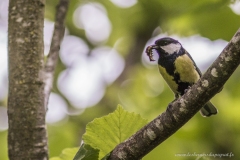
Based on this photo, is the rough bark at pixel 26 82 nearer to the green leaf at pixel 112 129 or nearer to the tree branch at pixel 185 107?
the green leaf at pixel 112 129

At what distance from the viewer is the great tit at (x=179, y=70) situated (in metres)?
2.47

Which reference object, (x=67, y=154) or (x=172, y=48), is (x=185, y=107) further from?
(x=172, y=48)

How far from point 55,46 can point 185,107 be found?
974 millimetres

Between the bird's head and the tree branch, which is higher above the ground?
the tree branch

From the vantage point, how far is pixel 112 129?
1.61 metres

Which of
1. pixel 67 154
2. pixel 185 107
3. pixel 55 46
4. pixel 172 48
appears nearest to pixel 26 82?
pixel 67 154

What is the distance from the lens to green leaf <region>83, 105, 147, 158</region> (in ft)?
5.29

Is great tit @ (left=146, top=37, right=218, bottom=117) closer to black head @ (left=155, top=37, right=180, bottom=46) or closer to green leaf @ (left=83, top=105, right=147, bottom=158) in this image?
black head @ (left=155, top=37, right=180, bottom=46)

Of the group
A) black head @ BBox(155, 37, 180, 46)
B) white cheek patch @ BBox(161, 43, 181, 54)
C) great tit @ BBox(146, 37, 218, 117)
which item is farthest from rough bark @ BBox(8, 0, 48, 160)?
black head @ BBox(155, 37, 180, 46)

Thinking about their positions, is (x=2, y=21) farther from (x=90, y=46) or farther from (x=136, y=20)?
(x=136, y=20)

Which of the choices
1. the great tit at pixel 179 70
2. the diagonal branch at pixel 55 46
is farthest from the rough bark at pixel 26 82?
the great tit at pixel 179 70

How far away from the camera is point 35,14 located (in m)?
1.77

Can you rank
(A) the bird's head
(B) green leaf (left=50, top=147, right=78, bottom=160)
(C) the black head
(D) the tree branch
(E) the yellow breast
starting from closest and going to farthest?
(D) the tree branch → (B) green leaf (left=50, top=147, right=78, bottom=160) → (E) the yellow breast → (A) the bird's head → (C) the black head

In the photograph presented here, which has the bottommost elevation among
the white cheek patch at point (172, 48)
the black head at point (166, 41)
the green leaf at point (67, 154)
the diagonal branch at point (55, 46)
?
the black head at point (166, 41)
